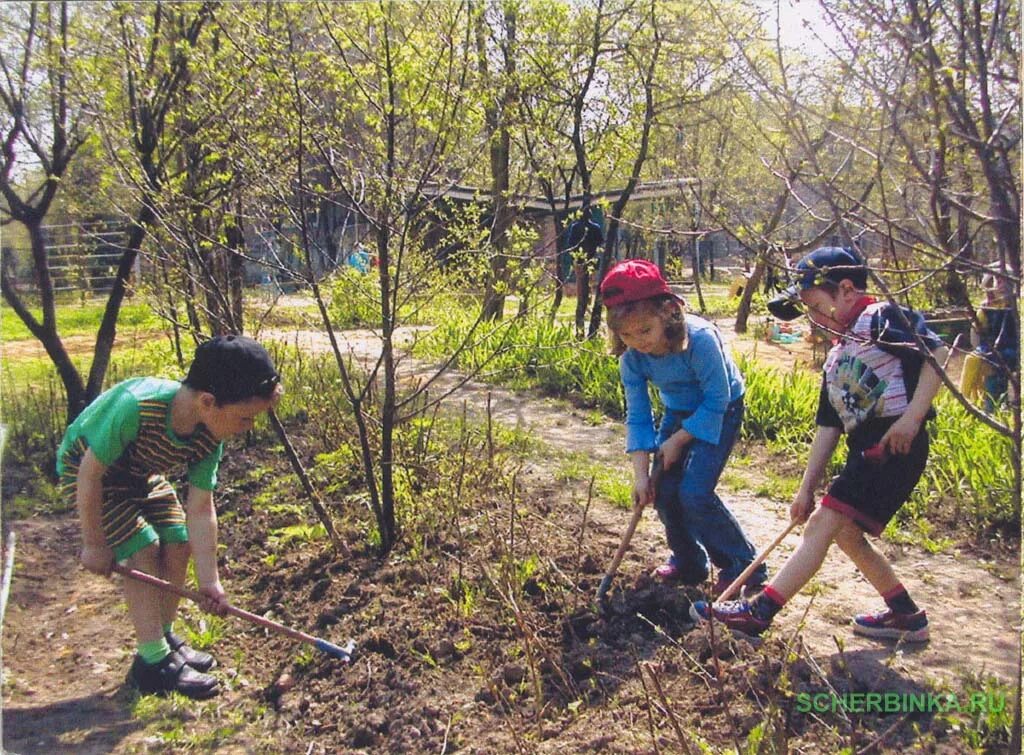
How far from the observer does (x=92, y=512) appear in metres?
2.70

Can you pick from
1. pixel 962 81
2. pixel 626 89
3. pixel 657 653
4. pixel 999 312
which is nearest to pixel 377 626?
pixel 657 653

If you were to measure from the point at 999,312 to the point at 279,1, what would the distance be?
2.72 meters

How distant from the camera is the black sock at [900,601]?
2805 millimetres

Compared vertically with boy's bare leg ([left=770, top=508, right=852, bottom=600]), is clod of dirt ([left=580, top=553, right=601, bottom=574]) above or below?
below

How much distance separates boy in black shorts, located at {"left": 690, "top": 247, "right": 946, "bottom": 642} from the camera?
257 centimetres

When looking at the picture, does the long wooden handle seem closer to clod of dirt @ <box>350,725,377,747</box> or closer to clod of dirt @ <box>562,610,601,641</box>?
clod of dirt @ <box>562,610,601,641</box>

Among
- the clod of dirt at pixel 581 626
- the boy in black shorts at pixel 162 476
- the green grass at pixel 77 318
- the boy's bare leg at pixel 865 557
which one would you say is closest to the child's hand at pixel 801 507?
the boy's bare leg at pixel 865 557

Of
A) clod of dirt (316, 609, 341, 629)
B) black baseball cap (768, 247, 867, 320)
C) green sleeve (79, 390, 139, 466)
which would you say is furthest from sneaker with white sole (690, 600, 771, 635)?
green sleeve (79, 390, 139, 466)

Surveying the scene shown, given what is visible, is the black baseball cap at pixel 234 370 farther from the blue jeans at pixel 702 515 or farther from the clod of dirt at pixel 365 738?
the blue jeans at pixel 702 515

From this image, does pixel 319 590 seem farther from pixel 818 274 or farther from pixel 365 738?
pixel 818 274

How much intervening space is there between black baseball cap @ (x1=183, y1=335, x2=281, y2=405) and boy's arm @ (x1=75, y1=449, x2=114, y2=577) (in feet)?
1.42

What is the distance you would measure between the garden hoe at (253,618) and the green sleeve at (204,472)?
1.12ft

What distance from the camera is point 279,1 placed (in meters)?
3.32

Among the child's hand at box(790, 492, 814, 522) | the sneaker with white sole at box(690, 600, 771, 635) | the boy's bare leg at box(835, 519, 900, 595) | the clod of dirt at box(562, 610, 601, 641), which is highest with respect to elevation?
the child's hand at box(790, 492, 814, 522)
